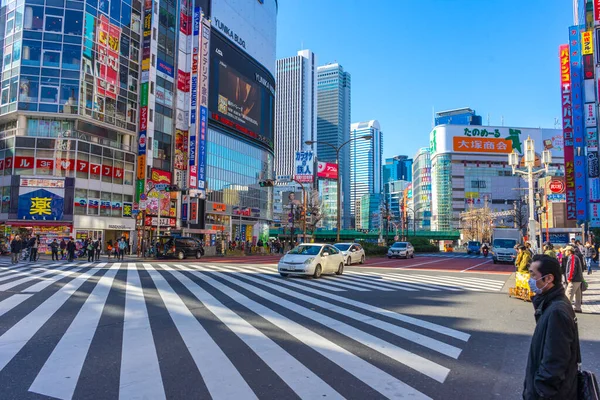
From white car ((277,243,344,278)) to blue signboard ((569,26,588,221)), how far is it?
3902cm

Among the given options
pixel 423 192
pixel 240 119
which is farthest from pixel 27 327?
pixel 423 192

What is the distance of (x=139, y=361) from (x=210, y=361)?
0.93 meters

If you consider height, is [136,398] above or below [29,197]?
below

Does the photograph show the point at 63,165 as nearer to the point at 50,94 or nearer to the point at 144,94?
the point at 50,94

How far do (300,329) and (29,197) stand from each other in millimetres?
38230

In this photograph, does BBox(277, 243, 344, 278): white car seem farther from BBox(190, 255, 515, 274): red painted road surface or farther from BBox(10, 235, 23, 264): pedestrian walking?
BBox(10, 235, 23, 264): pedestrian walking

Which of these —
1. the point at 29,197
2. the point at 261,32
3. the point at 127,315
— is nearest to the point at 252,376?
the point at 127,315

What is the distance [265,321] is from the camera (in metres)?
8.45

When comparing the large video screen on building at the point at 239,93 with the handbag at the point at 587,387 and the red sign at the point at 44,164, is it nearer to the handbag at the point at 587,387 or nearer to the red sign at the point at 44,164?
the red sign at the point at 44,164

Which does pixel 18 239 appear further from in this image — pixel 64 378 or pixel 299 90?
pixel 299 90

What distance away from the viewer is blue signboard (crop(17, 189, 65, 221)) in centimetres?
3769

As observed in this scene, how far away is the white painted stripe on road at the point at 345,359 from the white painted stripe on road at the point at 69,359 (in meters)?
3.15

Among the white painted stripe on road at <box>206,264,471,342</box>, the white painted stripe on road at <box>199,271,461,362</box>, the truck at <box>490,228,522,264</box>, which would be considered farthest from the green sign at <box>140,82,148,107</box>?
the white painted stripe on road at <box>199,271,461,362</box>

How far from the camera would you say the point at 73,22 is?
40.2 metres
